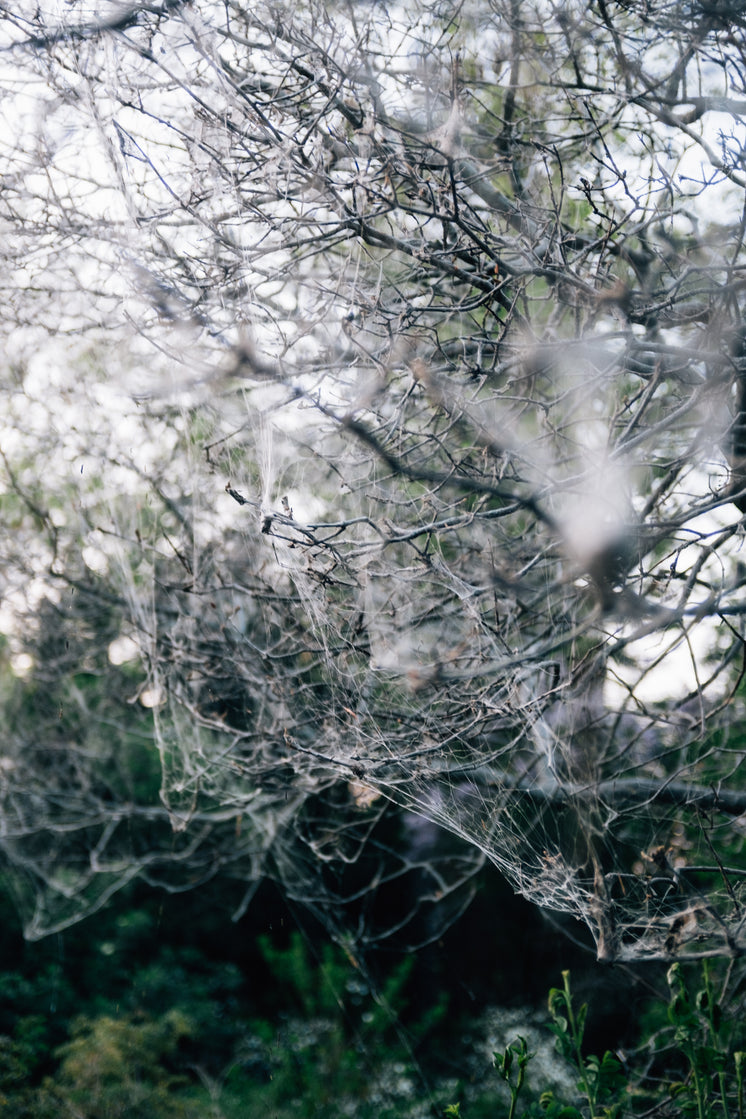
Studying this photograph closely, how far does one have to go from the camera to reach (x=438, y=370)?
299 centimetres

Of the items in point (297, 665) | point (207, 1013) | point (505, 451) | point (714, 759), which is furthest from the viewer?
point (207, 1013)

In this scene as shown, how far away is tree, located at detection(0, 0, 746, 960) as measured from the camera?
2678 mm

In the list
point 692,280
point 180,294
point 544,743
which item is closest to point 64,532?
point 180,294

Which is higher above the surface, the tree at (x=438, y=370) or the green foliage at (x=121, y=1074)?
the tree at (x=438, y=370)

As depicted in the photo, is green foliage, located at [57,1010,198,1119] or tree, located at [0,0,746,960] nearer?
tree, located at [0,0,746,960]

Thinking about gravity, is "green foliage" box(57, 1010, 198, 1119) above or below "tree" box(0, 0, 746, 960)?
below

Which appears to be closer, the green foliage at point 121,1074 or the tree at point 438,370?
the tree at point 438,370

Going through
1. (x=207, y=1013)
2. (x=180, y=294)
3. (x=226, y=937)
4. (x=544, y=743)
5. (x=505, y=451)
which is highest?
(x=180, y=294)

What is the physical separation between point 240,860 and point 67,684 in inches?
83.5

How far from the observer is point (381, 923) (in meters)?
7.13

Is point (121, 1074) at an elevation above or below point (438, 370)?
below

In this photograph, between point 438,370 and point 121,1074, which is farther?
point 121,1074

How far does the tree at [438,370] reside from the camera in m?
2.68

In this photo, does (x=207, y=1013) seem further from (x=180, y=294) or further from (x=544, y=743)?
(x=180, y=294)
